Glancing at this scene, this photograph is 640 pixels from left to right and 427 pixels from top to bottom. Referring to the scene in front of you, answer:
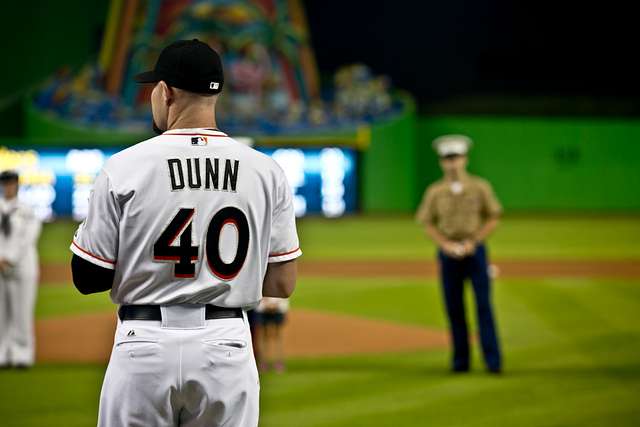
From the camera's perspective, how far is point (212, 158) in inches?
132

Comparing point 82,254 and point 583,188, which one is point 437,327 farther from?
point 583,188

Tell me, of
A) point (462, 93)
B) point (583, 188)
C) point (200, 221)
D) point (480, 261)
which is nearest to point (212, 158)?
point (200, 221)

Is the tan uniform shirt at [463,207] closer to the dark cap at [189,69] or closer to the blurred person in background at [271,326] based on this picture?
the blurred person in background at [271,326]

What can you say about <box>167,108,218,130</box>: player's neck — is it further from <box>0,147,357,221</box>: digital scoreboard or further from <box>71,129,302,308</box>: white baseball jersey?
<box>0,147,357,221</box>: digital scoreboard

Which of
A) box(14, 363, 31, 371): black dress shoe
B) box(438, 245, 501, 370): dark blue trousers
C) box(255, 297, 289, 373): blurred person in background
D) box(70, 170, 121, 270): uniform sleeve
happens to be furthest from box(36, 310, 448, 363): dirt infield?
box(70, 170, 121, 270): uniform sleeve

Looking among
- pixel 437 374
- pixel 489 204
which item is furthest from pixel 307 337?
pixel 489 204

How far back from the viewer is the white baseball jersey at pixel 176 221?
3.24 meters

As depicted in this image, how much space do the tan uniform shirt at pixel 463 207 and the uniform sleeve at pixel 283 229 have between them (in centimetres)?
607

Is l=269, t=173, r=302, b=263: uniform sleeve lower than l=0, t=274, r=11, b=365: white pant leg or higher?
higher

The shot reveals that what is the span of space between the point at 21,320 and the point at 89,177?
68.0 feet

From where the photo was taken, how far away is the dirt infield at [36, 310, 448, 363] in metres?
10.9

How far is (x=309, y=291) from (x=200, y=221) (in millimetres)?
13374

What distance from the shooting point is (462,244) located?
9367 mm

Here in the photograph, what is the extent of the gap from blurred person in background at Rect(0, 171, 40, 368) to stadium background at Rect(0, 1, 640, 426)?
385 millimetres
